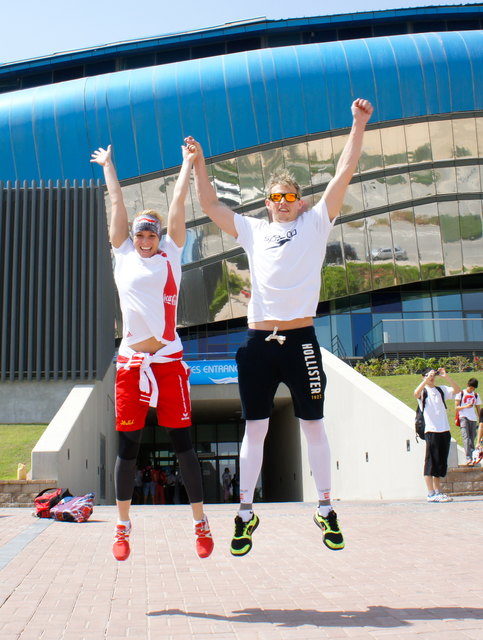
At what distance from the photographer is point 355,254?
3609 centimetres

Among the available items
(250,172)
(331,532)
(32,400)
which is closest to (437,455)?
(331,532)

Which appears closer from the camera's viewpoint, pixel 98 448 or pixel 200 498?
pixel 200 498

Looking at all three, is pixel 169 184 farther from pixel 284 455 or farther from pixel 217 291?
pixel 284 455

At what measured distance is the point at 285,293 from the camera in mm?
4773

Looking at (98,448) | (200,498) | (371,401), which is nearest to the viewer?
(200,498)

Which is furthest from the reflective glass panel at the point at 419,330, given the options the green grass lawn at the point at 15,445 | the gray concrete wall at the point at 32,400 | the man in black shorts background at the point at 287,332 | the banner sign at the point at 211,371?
the man in black shorts background at the point at 287,332

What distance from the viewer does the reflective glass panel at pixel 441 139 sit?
36219 millimetres

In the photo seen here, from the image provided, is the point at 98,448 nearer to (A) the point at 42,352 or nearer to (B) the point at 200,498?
(A) the point at 42,352

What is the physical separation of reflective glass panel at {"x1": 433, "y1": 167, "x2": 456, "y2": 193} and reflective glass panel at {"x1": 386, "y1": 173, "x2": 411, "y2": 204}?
1.49 metres

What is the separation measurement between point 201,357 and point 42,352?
5.92 meters

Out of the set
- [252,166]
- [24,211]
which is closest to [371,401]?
[24,211]

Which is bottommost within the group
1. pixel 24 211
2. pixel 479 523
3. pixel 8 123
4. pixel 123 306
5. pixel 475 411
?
pixel 479 523

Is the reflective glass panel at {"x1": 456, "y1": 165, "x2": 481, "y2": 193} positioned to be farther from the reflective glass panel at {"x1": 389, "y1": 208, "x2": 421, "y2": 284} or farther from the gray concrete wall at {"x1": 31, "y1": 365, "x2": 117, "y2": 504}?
the gray concrete wall at {"x1": 31, "y1": 365, "x2": 117, "y2": 504}

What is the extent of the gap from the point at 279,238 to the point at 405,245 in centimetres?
3274
